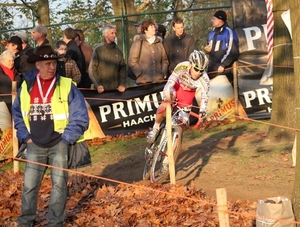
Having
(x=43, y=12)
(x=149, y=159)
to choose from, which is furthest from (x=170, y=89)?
(x=43, y=12)

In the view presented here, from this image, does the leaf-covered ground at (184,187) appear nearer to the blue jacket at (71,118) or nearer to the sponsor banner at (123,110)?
the blue jacket at (71,118)

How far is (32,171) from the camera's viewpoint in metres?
8.91

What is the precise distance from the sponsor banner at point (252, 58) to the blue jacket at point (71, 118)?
28.5 ft

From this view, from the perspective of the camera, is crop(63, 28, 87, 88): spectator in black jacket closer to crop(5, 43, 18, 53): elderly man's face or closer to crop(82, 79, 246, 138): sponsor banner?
crop(82, 79, 246, 138): sponsor banner

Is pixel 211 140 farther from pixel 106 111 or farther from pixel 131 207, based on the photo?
pixel 131 207

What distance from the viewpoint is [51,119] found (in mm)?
8703

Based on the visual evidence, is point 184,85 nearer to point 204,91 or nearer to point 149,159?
point 204,91

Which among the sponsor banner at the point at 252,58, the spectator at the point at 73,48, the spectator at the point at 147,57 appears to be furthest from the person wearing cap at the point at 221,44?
the spectator at the point at 73,48

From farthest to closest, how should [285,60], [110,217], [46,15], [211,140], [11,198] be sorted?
[46,15] < [211,140] < [285,60] < [11,198] < [110,217]

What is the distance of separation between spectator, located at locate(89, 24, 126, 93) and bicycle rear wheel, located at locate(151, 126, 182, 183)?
4.55 m

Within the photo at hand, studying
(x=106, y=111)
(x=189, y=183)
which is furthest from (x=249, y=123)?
(x=189, y=183)

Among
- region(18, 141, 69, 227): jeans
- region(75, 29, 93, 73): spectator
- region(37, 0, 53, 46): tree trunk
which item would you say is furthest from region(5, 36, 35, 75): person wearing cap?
region(37, 0, 53, 46): tree trunk

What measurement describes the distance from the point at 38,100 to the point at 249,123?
8297mm

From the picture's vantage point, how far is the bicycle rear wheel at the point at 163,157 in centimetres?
1112
